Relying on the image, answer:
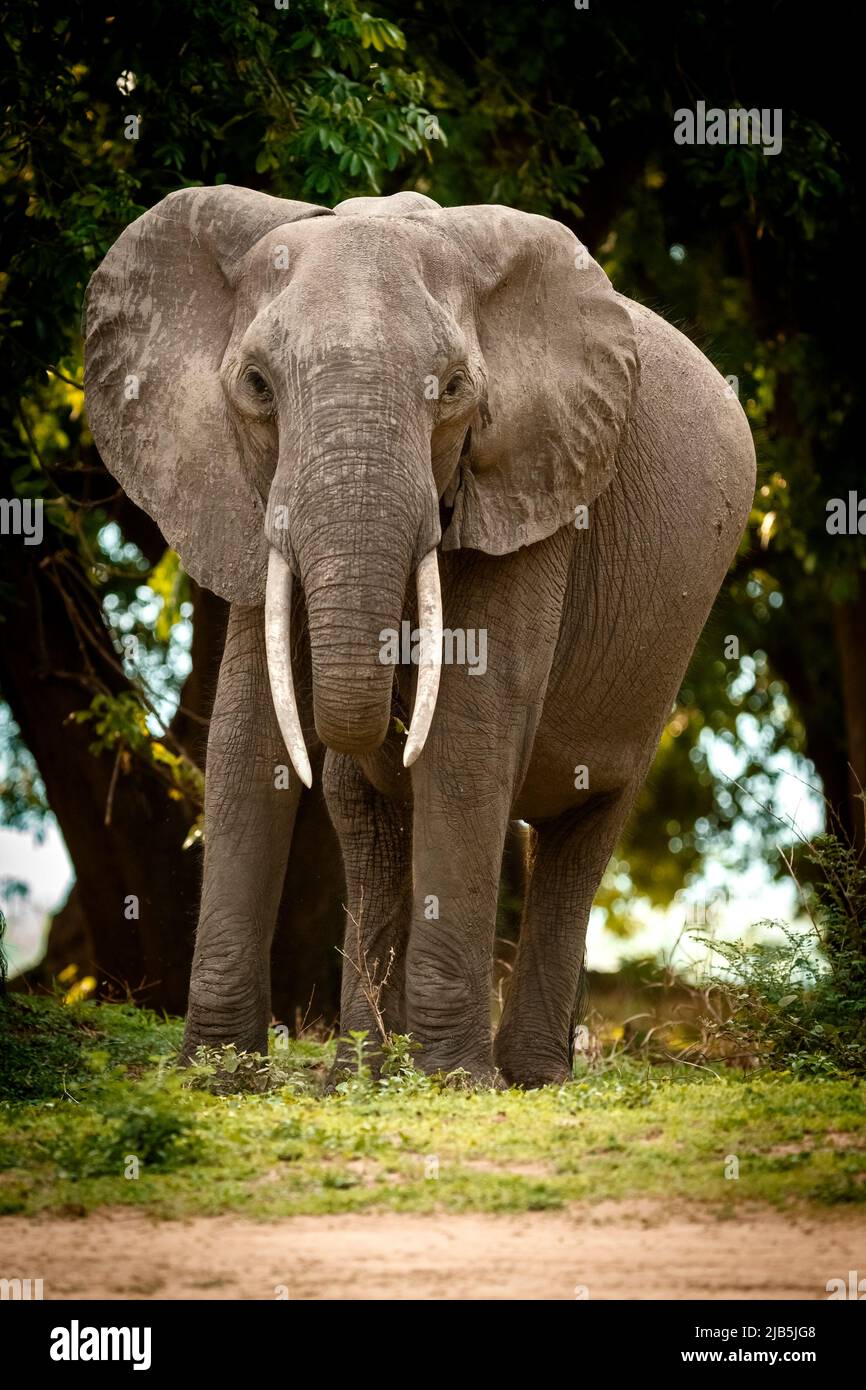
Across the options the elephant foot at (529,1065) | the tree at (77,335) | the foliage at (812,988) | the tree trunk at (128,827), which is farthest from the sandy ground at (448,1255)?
the tree trunk at (128,827)

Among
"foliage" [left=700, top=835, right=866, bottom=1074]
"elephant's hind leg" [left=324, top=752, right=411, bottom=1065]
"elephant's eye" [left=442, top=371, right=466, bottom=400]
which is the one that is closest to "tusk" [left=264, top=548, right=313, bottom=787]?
"elephant's eye" [left=442, top=371, right=466, bottom=400]

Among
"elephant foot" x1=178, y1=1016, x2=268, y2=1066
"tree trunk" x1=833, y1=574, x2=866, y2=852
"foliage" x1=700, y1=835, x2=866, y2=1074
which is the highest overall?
"tree trunk" x1=833, y1=574, x2=866, y2=852

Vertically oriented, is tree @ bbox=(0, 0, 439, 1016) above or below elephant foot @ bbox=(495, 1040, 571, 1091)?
above

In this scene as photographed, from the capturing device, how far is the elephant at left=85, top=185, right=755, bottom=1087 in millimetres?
7281

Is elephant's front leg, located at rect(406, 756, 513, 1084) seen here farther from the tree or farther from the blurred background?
the tree

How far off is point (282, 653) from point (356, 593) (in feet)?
1.39

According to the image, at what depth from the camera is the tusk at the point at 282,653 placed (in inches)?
286

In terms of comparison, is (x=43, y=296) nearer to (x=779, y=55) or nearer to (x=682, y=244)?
(x=779, y=55)

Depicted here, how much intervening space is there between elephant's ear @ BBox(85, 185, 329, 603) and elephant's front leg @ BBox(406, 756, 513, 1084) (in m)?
1.00

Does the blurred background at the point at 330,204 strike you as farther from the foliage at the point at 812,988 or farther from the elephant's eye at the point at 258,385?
the elephant's eye at the point at 258,385

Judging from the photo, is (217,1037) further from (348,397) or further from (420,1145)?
(348,397)

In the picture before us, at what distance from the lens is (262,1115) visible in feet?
22.6

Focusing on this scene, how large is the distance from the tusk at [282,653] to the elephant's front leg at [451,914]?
77 cm
